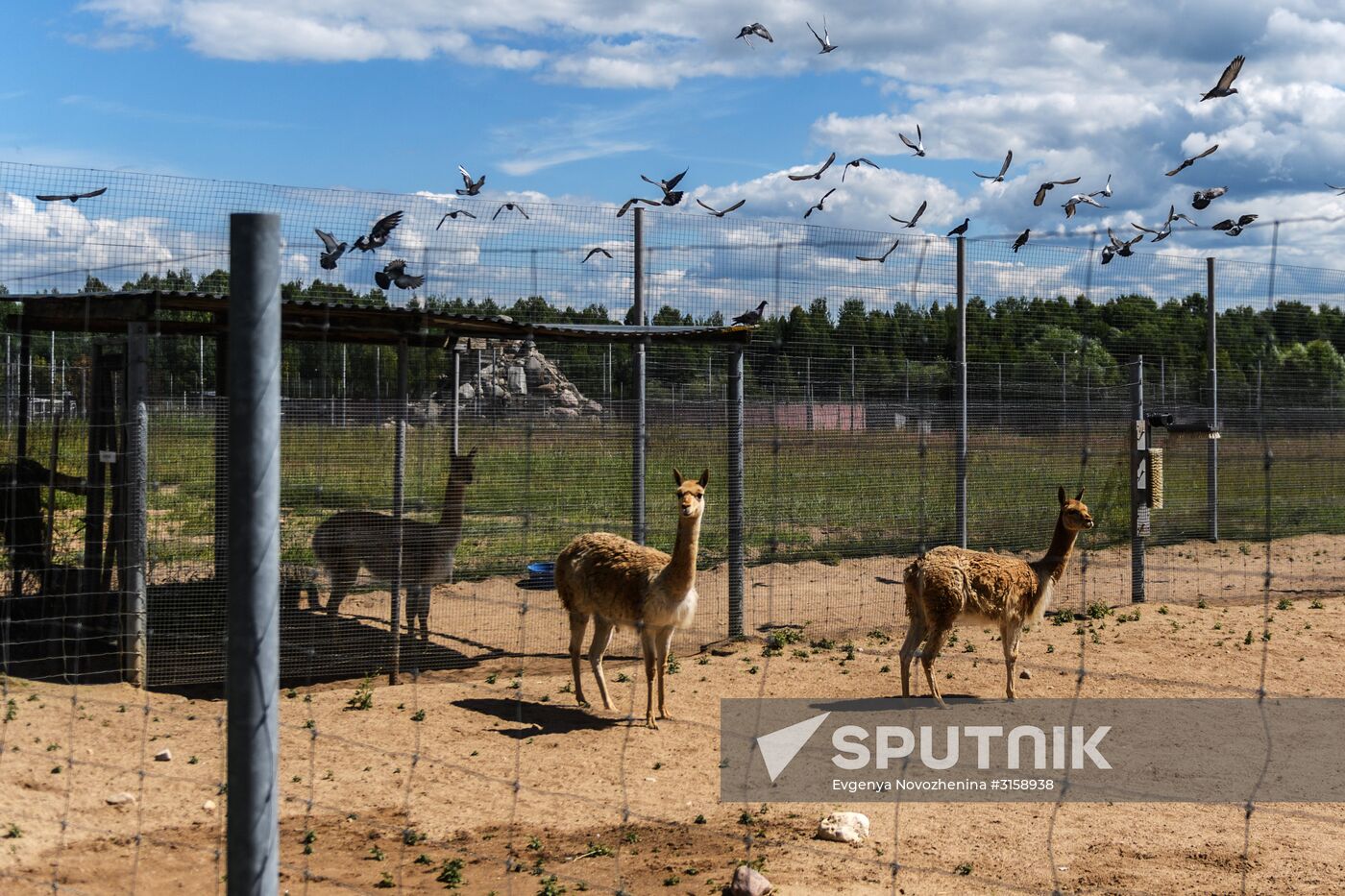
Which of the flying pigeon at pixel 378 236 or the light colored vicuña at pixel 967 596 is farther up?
the flying pigeon at pixel 378 236

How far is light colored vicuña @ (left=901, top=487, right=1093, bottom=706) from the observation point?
795 cm

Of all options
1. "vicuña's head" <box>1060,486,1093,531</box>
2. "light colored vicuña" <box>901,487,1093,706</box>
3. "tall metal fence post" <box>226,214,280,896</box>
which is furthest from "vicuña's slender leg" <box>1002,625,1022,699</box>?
"tall metal fence post" <box>226,214,280,896</box>

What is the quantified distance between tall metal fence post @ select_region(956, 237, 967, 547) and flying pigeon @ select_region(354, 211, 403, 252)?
16.9 ft

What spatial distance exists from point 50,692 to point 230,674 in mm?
5718

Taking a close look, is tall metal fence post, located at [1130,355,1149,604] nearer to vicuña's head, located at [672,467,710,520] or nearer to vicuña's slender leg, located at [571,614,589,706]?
vicuña's head, located at [672,467,710,520]

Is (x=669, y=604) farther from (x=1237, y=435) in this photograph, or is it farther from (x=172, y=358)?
(x=1237, y=435)

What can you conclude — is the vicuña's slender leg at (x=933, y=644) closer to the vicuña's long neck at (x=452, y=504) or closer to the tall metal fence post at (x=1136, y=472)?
the vicuña's long neck at (x=452, y=504)

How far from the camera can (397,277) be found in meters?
7.80

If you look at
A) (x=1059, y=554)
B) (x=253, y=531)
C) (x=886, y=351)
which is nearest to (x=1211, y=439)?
(x=886, y=351)

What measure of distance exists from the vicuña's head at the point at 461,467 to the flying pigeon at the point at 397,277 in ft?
5.15

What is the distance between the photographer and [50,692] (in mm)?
7418

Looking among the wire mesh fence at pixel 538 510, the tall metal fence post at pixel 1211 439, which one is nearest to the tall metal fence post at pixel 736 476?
the wire mesh fence at pixel 538 510

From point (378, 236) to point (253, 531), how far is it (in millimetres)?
5879

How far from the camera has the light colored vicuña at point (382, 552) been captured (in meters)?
8.66
